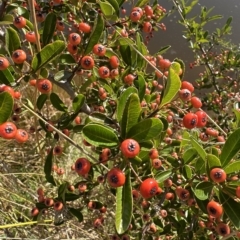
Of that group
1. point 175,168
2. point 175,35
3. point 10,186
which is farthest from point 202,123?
point 175,35

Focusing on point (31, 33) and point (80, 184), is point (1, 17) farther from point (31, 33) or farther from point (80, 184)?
point (80, 184)

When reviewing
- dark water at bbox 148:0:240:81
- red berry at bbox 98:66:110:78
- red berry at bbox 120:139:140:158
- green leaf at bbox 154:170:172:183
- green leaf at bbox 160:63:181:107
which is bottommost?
dark water at bbox 148:0:240:81

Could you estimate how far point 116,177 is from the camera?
2.94 ft

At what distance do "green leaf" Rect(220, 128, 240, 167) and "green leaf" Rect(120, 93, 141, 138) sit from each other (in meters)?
0.31

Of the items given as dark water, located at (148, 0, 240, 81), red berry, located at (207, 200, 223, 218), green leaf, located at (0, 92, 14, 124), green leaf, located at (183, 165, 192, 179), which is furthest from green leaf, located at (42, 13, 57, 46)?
dark water, located at (148, 0, 240, 81)

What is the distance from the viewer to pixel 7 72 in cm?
108

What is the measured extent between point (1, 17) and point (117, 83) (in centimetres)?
62

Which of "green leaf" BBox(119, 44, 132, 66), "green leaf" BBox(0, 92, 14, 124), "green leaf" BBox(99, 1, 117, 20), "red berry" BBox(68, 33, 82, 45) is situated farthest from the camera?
"green leaf" BBox(119, 44, 132, 66)

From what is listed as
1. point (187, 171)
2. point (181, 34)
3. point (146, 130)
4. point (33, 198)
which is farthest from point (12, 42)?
point (181, 34)

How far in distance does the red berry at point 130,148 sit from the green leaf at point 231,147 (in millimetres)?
313

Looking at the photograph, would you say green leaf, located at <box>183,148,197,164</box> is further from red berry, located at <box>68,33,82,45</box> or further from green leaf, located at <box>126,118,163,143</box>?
red berry, located at <box>68,33,82,45</box>

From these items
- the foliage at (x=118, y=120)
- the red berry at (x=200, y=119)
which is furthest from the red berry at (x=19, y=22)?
the red berry at (x=200, y=119)

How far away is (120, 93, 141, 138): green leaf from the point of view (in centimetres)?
89

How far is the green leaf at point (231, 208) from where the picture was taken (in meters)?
1.01
